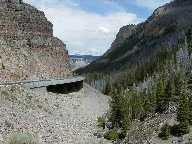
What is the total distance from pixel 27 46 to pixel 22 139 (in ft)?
228

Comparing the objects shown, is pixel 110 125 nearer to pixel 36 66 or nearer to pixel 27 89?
pixel 27 89

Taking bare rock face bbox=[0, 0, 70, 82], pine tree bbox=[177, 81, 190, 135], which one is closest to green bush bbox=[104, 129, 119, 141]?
pine tree bbox=[177, 81, 190, 135]

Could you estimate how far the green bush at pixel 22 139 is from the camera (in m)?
67.5

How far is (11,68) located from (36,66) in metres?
17.6

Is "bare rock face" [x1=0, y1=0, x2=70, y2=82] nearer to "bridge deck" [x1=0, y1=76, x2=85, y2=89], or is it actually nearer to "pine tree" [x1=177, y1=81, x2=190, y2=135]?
"bridge deck" [x1=0, y1=76, x2=85, y2=89]

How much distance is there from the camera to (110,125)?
97188mm

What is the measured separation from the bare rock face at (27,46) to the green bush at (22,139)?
40.8m

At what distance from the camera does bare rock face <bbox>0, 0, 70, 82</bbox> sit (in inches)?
4761

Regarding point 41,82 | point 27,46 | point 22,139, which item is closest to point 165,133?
point 22,139

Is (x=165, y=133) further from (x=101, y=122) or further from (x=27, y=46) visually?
(x=27, y=46)

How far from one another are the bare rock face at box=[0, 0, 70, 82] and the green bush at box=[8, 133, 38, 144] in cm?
4077

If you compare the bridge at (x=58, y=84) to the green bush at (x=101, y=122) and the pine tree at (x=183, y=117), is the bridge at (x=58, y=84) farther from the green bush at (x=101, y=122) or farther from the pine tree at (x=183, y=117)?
the pine tree at (x=183, y=117)

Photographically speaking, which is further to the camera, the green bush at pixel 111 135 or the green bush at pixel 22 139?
the green bush at pixel 111 135

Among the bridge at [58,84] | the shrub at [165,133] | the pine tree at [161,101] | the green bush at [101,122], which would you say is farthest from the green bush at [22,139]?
the pine tree at [161,101]
